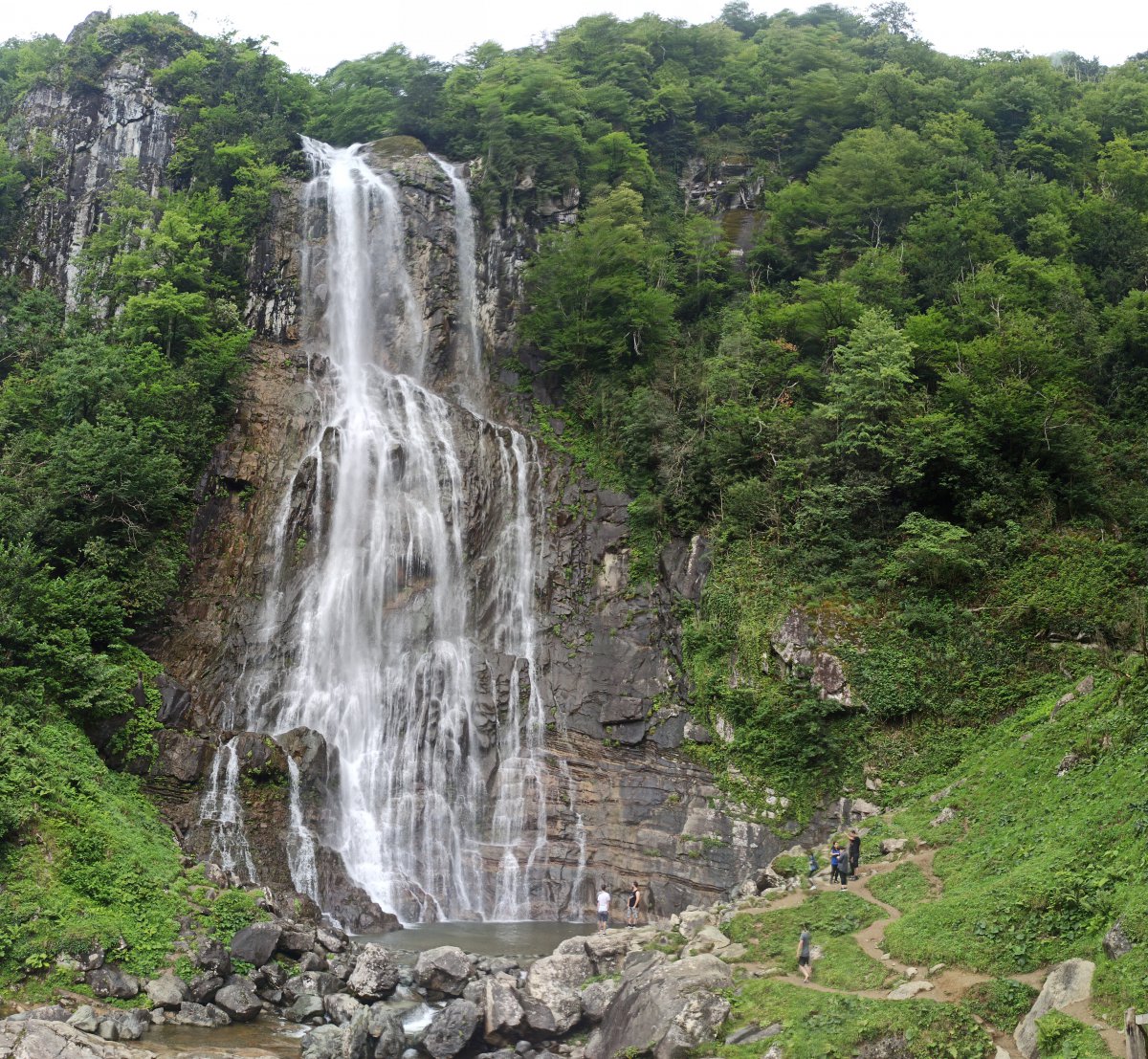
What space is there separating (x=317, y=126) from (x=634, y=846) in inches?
1357

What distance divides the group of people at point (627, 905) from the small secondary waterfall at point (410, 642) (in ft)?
5.94

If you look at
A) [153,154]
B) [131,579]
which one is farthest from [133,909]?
[153,154]

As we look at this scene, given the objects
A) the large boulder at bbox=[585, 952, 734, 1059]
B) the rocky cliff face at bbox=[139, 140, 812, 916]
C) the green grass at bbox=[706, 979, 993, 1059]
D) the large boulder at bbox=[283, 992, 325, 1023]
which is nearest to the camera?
the green grass at bbox=[706, 979, 993, 1059]

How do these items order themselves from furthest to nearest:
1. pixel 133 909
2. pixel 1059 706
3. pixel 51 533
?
1. pixel 51 533
2. pixel 1059 706
3. pixel 133 909

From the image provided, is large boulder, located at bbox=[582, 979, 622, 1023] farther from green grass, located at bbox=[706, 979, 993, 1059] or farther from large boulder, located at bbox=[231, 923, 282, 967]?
large boulder, located at bbox=[231, 923, 282, 967]

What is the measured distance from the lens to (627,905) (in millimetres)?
21531

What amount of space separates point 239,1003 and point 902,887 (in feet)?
34.9

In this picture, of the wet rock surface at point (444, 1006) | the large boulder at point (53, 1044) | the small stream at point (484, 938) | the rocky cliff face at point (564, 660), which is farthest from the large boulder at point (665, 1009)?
the rocky cliff face at point (564, 660)

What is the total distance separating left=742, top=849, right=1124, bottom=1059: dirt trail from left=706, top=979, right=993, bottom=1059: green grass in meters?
0.27

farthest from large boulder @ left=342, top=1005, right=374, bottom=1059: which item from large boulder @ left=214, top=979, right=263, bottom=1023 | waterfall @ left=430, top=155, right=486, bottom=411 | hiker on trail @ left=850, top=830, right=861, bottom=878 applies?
waterfall @ left=430, top=155, right=486, bottom=411

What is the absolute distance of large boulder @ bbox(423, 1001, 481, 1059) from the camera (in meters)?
13.6

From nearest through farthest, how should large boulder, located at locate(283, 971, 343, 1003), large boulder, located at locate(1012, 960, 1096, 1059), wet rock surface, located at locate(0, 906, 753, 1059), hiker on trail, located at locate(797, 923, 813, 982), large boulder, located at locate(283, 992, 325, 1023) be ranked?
1. large boulder, located at locate(1012, 960, 1096, 1059)
2. wet rock surface, located at locate(0, 906, 753, 1059)
3. hiker on trail, located at locate(797, 923, 813, 982)
4. large boulder, located at locate(283, 992, 325, 1023)
5. large boulder, located at locate(283, 971, 343, 1003)

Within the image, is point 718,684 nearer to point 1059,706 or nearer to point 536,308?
point 1059,706

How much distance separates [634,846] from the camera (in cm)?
2238
